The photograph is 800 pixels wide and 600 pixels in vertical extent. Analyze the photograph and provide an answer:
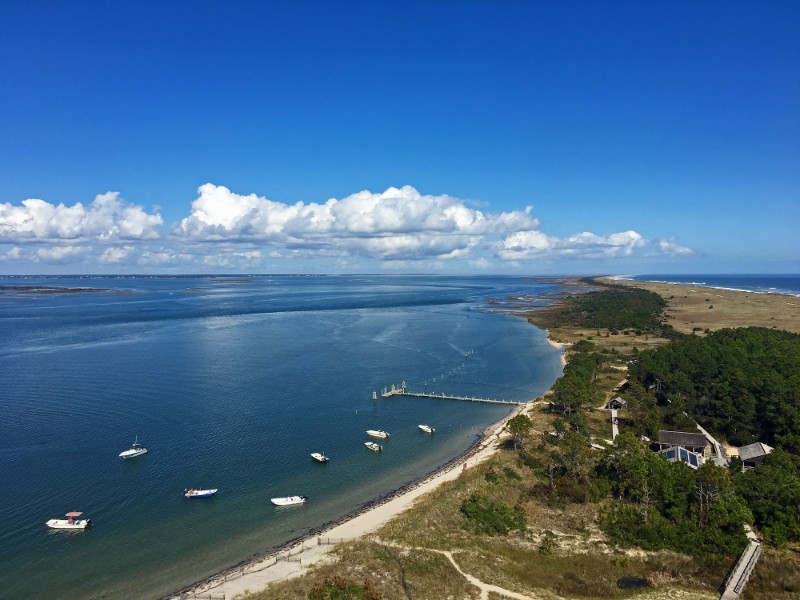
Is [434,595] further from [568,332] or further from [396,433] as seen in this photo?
[568,332]

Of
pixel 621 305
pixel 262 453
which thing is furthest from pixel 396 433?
pixel 621 305

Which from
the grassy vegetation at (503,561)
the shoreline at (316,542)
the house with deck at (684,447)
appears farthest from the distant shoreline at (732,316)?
the grassy vegetation at (503,561)

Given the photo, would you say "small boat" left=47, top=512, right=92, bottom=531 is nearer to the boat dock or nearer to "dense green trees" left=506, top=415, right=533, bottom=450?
"dense green trees" left=506, top=415, right=533, bottom=450

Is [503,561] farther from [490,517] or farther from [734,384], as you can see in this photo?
[734,384]

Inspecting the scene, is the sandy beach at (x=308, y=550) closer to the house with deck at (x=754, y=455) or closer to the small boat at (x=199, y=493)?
the small boat at (x=199, y=493)

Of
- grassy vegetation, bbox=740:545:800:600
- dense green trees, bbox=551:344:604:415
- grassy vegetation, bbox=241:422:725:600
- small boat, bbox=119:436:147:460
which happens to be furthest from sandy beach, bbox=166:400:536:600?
small boat, bbox=119:436:147:460

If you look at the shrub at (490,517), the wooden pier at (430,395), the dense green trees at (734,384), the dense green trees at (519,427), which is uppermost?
the dense green trees at (734,384)

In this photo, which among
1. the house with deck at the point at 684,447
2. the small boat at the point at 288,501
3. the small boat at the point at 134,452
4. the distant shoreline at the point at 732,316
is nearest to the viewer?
the small boat at the point at 288,501
